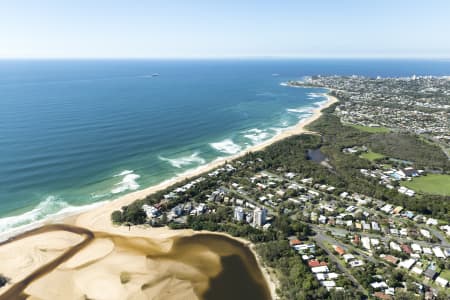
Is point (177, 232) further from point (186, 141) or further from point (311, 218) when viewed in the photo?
point (186, 141)

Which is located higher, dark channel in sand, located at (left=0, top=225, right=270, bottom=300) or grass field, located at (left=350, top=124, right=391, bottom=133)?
grass field, located at (left=350, top=124, right=391, bottom=133)

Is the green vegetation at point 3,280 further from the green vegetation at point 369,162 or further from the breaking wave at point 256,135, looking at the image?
the breaking wave at point 256,135

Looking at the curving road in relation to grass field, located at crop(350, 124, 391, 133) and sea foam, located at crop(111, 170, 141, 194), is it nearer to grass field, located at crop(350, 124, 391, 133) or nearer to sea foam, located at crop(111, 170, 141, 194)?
sea foam, located at crop(111, 170, 141, 194)

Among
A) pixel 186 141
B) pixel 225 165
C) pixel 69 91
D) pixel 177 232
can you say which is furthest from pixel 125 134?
pixel 69 91

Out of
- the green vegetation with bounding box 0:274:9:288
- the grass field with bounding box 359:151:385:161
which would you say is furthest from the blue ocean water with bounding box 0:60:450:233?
the grass field with bounding box 359:151:385:161

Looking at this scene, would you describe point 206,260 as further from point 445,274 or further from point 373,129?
point 373,129

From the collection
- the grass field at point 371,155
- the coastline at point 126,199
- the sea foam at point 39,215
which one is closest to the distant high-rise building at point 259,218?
the coastline at point 126,199
